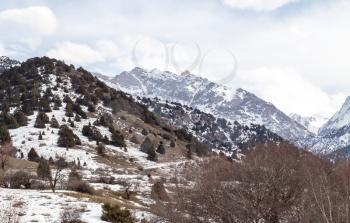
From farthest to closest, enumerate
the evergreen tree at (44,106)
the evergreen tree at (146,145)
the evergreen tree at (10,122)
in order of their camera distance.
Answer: the evergreen tree at (44,106)
the evergreen tree at (146,145)
the evergreen tree at (10,122)

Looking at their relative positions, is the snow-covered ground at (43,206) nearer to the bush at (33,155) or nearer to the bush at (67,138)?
the bush at (33,155)

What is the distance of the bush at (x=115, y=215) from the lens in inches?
1133

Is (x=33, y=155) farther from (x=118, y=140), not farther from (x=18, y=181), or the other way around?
(x=18, y=181)

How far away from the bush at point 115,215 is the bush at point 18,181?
50.4 ft

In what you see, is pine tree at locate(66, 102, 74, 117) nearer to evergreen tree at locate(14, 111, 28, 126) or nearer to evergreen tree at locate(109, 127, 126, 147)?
evergreen tree at locate(14, 111, 28, 126)

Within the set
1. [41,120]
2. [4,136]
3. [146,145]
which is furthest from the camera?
[146,145]

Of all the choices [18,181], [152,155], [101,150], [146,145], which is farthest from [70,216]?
[146,145]

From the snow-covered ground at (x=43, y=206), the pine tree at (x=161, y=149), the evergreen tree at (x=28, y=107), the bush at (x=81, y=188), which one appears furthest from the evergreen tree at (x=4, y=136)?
the snow-covered ground at (x=43, y=206)

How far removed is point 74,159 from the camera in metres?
79.4

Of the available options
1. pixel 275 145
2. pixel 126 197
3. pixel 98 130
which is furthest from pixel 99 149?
pixel 275 145

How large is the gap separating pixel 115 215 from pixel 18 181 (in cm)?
1672

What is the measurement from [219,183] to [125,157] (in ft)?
194

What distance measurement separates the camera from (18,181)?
43031 mm

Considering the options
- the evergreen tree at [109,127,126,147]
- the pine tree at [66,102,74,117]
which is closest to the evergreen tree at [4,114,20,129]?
the pine tree at [66,102,74,117]
